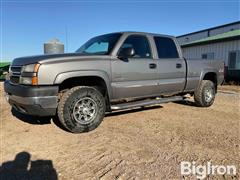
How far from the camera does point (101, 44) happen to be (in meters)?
5.35

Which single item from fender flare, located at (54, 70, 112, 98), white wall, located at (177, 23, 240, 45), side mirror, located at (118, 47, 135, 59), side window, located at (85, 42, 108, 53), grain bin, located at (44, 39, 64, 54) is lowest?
fender flare, located at (54, 70, 112, 98)

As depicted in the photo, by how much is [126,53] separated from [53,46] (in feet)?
20.1

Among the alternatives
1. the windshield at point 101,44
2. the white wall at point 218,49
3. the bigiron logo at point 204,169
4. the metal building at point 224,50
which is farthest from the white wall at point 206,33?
the bigiron logo at point 204,169

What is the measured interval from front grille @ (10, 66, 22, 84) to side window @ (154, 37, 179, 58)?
3.07 m

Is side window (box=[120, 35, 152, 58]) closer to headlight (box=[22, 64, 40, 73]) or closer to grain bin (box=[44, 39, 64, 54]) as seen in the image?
headlight (box=[22, 64, 40, 73])

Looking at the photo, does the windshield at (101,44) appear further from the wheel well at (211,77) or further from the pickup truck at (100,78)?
the wheel well at (211,77)

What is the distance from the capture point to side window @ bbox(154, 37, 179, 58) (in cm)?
578

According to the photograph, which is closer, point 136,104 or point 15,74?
point 15,74

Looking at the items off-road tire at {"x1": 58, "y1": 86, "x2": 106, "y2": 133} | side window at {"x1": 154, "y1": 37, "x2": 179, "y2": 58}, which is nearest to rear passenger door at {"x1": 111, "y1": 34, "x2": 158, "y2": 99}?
side window at {"x1": 154, "y1": 37, "x2": 179, "y2": 58}

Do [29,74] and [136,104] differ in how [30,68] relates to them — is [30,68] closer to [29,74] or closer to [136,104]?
[29,74]

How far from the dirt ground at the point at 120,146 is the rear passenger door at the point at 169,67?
0.76 meters

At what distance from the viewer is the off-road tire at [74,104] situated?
13.8ft

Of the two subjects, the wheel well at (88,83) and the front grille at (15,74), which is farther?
the wheel well at (88,83)

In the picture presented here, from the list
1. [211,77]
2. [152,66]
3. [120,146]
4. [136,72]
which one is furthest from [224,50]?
[120,146]
